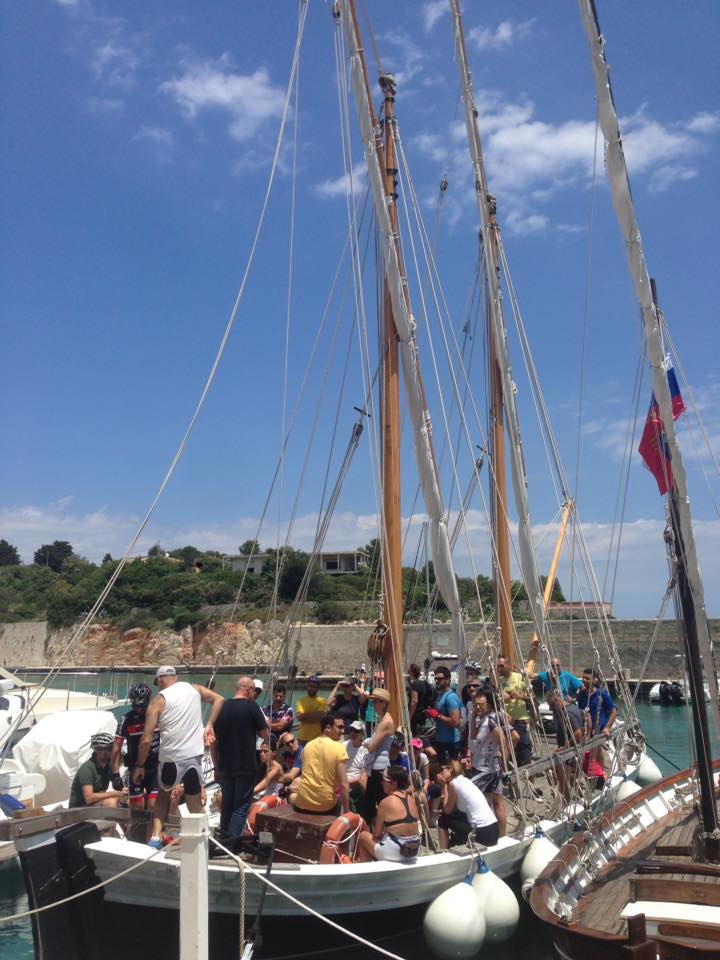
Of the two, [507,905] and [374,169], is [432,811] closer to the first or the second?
[507,905]

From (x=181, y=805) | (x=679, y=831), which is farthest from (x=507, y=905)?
(x=181, y=805)

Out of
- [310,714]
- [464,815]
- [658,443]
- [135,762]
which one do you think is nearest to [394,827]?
[464,815]

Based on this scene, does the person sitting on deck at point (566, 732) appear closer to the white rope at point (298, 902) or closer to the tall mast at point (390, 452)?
the tall mast at point (390, 452)

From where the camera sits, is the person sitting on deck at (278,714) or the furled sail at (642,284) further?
the person sitting on deck at (278,714)

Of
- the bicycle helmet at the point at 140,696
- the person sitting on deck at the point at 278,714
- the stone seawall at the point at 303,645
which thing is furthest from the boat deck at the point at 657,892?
the stone seawall at the point at 303,645

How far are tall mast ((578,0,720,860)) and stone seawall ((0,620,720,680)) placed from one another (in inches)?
1195

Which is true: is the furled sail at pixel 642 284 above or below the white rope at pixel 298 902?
above

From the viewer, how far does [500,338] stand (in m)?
16.8

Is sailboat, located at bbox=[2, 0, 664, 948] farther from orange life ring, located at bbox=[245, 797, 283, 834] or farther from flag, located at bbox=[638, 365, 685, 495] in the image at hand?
flag, located at bbox=[638, 365, 685, 495]

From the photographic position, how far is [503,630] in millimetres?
18641

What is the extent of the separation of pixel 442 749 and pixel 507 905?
3.16 metres

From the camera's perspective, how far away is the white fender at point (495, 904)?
8.50 meters

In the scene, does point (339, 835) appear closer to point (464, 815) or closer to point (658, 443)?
point (464, 815)

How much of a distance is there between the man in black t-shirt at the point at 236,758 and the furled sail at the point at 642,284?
4661 mm
